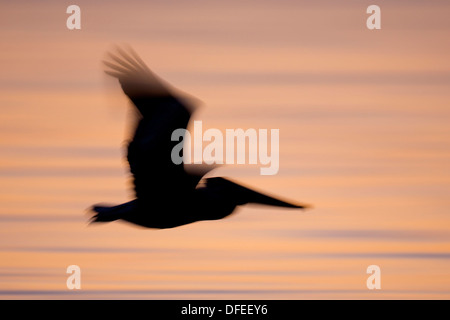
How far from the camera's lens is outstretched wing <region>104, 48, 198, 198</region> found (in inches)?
211

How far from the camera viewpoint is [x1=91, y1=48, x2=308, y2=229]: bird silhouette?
5395mm

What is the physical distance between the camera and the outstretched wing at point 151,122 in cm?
537

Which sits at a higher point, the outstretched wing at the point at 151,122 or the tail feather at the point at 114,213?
the outstretched wing at the point at 151,122

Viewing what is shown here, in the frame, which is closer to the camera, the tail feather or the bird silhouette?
the bird silhouette

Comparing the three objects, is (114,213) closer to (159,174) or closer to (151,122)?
(159,174)

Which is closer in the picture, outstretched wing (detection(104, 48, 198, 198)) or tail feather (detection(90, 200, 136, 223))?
outstretched wing (detection(104, 48, 198, 198))

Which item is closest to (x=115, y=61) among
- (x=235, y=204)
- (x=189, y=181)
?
(x=189, y=181)

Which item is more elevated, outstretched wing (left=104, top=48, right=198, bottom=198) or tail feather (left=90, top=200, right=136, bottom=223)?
outstretched wing (left=104, top=48, right=198, bottom=198)

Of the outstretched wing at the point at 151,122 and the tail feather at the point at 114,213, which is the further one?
the tail feather at the point at 114,213

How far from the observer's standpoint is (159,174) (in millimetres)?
5594

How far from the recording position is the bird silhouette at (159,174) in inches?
212

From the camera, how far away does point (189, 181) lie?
5633mm
